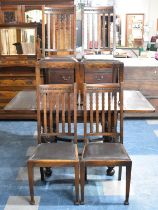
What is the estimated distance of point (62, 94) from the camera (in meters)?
2.96

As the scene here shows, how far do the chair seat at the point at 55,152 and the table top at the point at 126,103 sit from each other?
39cm

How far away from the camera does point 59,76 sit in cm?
461

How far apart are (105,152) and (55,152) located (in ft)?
1.40

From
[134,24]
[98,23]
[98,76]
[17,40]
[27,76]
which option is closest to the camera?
[98,23]

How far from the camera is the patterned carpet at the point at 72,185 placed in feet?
8.97

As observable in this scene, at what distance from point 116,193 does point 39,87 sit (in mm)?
1188

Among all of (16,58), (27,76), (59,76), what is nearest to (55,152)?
(59,76)

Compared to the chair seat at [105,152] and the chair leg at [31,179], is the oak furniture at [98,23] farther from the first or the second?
the chair leg at [31,179]

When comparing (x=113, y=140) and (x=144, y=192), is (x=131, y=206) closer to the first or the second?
(x=144, y=192)

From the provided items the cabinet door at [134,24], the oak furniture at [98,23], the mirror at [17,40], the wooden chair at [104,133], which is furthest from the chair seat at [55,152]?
the cabinet door at [134,24]

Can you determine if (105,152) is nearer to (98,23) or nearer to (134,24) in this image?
(98,23)

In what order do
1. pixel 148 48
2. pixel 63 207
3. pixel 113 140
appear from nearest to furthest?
1. pixel 63 207
2. pixel 113 140
3. pixel 148 48

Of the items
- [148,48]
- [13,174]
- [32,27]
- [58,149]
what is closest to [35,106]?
[58,149]

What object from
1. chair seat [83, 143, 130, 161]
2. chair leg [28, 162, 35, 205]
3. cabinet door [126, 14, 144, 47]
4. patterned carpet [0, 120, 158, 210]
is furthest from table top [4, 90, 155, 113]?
cabinet door [126, 14, 144, 47]
